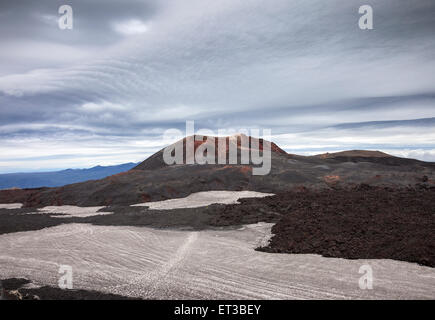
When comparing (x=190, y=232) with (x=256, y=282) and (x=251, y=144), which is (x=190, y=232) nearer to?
(x=256, y=282)

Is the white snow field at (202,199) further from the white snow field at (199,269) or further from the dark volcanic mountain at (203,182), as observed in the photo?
the white snow field at (199,269)

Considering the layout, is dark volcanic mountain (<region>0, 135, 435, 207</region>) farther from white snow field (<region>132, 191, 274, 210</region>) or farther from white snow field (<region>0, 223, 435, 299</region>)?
white snow field (<region>0, 223, 435, 299</region>)

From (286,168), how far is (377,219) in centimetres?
2364

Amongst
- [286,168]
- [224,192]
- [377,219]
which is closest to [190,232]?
[377,219]

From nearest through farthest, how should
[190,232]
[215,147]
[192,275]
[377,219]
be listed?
1. [192,275]
2. [377,219]
3. [190,232]
4. [215,147]

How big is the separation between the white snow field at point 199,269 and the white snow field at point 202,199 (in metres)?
10.4

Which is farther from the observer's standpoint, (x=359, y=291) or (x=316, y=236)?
(x=316, y=236)

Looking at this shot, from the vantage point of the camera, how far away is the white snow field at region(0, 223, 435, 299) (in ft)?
27.0

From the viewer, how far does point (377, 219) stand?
51.2 ft

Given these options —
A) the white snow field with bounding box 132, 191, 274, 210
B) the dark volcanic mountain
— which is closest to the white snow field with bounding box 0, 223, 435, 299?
the white snow field with bounding box 132, 191, 274, 210

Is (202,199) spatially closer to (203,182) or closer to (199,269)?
(203,182)

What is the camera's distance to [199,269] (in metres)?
10.3

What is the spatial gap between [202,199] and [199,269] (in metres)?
18.5

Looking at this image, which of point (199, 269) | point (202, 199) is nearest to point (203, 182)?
point (202, 199)
